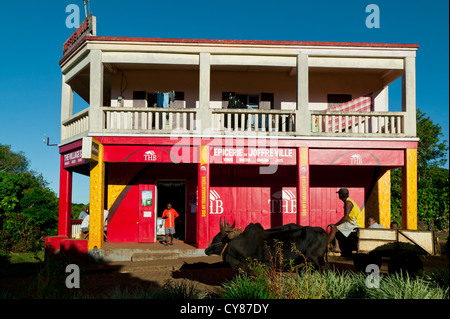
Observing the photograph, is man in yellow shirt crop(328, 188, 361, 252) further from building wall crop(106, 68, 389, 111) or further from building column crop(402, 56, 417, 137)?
building wall crop(106, 68, 389, 111)

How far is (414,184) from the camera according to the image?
42.6 ft

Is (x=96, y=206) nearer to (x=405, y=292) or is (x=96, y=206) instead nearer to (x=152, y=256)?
(x=152, y=256)

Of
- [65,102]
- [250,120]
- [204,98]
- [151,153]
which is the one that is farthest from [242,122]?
[65,102]

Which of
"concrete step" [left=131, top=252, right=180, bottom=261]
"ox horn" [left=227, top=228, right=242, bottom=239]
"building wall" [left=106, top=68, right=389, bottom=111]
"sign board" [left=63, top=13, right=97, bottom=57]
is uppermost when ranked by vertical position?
"sign board" [left=63, top=13, right=97, bottom=57]

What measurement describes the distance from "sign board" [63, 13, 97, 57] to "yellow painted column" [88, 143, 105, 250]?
4198 mm

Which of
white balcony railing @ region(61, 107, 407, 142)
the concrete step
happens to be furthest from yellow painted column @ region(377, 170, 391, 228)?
the concrete step

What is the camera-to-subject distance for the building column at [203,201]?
512 inches

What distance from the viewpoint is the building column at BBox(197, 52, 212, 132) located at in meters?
13.2

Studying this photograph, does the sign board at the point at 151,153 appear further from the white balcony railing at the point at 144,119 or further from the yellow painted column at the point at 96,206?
the white balcony railing at the point at 144,119

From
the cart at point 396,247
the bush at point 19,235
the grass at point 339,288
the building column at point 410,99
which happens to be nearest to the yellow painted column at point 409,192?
the building column at point 410,99

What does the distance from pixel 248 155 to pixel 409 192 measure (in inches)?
207

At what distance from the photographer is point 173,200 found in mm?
16125
